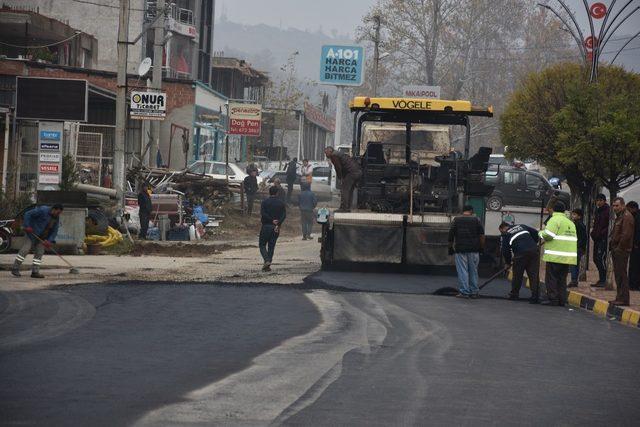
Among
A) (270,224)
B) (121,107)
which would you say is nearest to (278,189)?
(270,224)

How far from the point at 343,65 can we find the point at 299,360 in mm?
47076

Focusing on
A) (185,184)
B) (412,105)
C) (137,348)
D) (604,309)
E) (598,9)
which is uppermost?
(598,9)

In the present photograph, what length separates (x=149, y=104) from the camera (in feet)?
92.3

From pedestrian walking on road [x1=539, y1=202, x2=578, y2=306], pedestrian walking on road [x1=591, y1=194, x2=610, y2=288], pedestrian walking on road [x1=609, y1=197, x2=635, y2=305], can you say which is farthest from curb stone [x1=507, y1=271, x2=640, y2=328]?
pedestrian walking on road [x1=591, y1=194, x2=610, y2=288]

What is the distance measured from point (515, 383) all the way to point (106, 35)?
4562 centimetres

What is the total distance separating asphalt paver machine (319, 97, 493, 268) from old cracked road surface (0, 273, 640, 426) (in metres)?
3.07

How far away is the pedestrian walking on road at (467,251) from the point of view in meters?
17.9

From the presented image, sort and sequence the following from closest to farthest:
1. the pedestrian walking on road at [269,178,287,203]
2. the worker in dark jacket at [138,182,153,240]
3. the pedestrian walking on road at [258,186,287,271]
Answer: the pedestrian walking on road at [258,186,287,271]
the pedestrian walking on road at [269,178,287,203]
the worker in dark jacket at [138,182,153,240]

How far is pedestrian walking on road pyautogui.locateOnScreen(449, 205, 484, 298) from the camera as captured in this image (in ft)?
58.8

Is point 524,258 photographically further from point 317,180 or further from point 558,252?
point 317,180

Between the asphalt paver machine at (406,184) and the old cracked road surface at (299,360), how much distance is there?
3068mm

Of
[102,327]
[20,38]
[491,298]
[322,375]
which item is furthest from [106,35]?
[322,375]

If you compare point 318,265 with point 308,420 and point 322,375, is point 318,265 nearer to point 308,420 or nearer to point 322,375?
point 322,375

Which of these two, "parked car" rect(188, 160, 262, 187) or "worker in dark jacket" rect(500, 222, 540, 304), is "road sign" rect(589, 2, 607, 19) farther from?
"parked car" rect(188, 160, 262, 187)
